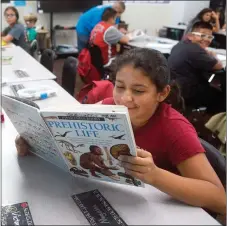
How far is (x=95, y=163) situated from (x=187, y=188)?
0.24 metres

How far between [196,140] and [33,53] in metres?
3.01

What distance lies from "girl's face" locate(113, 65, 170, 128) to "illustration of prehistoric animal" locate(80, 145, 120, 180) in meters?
0.20

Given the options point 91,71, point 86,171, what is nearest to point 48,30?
point 91,71

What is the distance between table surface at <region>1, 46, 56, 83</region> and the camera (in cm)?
205

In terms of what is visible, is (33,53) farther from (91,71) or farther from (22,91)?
(22,91)

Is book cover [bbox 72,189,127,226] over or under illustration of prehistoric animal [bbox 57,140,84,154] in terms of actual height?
under

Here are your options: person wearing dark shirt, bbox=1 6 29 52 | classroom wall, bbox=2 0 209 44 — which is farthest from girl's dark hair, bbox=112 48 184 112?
classroom wall, bbox=2 0 209 44

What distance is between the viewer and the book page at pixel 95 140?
2.22 ft

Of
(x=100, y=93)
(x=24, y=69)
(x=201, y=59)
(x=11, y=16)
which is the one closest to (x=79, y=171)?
(x=100, y=93)

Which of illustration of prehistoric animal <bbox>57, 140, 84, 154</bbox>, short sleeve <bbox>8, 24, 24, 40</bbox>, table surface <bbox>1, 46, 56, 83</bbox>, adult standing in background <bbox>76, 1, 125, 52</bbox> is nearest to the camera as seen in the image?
illustration of prehistoric animal <bbox>57, 140, 84, 154</bbox>

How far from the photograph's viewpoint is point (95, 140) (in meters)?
0.73

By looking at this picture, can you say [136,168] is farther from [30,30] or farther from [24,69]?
[30,30]

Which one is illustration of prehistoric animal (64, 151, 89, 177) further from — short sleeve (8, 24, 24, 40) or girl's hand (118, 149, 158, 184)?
short sleeve (8, 24, 24, 40)

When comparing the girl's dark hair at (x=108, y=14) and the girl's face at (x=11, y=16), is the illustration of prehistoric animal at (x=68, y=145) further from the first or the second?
the girl's face at (x=11, y=16)
